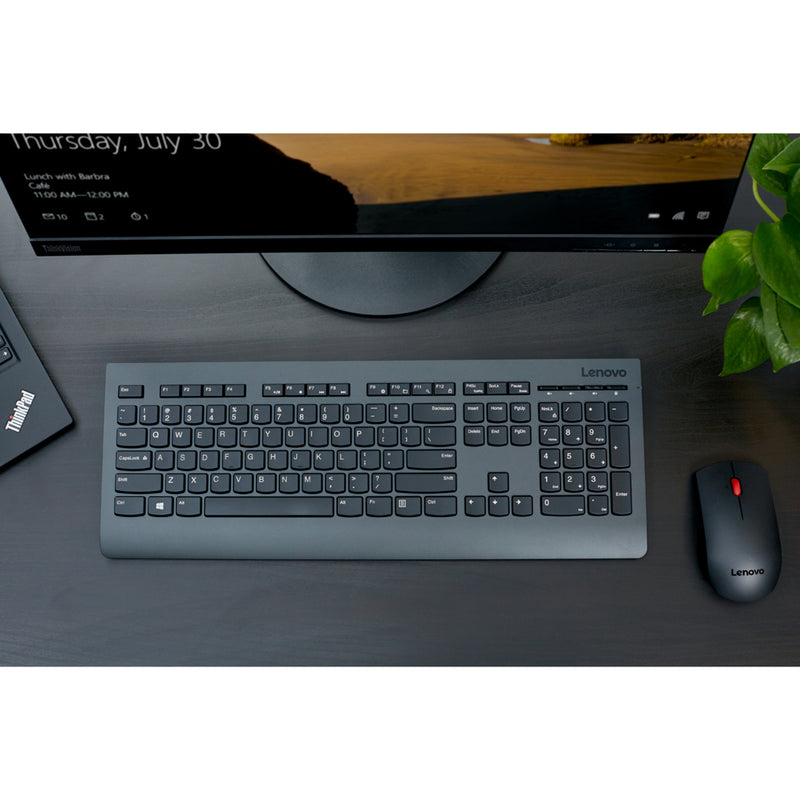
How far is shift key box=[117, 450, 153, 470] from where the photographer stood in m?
0.78

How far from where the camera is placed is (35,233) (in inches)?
28.9

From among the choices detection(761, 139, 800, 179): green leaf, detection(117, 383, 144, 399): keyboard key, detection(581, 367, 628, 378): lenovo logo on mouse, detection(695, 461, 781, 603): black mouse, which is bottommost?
detection(695, 461, 781, 603): black mouse

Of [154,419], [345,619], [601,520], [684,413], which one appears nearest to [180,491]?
[154,419]

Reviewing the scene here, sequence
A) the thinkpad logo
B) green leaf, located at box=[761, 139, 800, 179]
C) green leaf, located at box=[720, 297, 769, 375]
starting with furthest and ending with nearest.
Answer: the thinkpad logo, green leaf, located at box=[720, 297, 769, 375], green leaf, located at box=[761, 139, 800, 179]

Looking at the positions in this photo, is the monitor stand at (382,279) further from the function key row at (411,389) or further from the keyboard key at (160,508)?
the keyboard key at (160,508)

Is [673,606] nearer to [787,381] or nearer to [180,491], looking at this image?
[787,381]

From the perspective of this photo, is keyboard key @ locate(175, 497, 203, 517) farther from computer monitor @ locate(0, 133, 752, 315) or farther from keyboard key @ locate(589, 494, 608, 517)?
keyboard key @ locate(589, 494, 608, 517)

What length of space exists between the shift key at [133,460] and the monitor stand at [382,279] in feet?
0.80

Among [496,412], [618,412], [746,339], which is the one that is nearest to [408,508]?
[496,412]

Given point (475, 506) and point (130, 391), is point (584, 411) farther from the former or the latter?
point (130, 391)

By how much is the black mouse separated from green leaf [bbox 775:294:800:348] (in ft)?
0.59

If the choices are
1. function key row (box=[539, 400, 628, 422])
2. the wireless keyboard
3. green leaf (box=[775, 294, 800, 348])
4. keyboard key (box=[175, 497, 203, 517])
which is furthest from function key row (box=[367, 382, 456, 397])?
green leaf (box=[775, 294, 800, 348])

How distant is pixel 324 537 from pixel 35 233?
418 mm

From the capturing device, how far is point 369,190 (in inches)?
27.1
